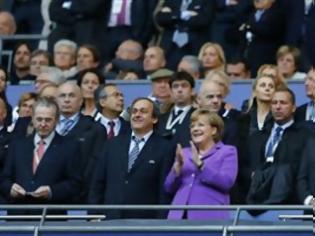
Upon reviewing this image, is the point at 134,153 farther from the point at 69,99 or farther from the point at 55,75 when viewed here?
the point at 55,75

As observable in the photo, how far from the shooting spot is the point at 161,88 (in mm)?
20141

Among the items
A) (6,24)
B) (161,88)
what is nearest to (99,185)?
(161,88)

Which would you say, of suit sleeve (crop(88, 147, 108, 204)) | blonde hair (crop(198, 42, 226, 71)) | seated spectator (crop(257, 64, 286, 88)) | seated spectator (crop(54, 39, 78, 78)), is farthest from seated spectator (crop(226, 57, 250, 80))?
suit sleeve (crop(88, 147, 108, 204))

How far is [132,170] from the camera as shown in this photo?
1770 cm

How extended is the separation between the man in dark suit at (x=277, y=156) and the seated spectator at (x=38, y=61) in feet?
17.0

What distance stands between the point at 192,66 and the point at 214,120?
4.14 metres

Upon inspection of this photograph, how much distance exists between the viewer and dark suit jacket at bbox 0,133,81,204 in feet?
58.2

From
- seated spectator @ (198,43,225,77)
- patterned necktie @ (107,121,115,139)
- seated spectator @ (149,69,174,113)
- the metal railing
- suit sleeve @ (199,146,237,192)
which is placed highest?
seated spectator @ (198,43,225,77)

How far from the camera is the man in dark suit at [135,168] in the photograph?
17.6 metres

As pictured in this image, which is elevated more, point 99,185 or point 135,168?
point 135,168

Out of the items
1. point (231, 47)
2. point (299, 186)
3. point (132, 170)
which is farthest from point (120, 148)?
point (231, 47)

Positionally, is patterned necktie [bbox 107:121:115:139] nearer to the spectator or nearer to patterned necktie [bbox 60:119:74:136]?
patterned necktie [bbox 60:119:74:136]

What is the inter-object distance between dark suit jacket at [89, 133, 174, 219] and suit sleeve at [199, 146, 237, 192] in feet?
2.26

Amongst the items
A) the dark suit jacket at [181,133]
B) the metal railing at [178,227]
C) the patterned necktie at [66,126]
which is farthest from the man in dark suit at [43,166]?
the metal railing at [178,227]
